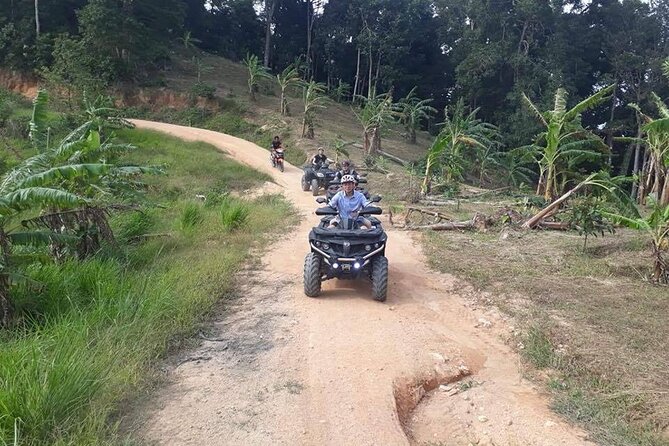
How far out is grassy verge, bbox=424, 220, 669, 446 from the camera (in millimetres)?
4672

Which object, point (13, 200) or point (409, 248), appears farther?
point (409, 248)

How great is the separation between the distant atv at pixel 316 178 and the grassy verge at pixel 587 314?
23.2ft

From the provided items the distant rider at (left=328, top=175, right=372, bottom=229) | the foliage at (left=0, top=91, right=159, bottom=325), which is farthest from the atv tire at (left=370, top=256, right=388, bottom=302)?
the foliage at (left=0, top=91, right=159, bottom=325)

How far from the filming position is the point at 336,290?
26.3ft

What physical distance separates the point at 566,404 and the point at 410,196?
1169 centimetres

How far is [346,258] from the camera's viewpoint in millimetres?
7453

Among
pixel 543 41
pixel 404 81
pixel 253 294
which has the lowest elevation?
pixel 253 294

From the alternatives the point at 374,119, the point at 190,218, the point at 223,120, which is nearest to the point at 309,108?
the point at 374,119

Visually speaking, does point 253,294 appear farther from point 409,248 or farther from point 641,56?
point 641,56

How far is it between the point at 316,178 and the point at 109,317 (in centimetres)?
1236

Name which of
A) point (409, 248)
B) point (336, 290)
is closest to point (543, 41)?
point (409, 248)

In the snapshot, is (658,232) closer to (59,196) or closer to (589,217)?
(589,217)

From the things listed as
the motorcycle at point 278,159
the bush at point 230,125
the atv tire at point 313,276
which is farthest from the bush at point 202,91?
the atv tire at point 313,276

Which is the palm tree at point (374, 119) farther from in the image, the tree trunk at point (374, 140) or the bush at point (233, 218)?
the bush at point (233, 218)
